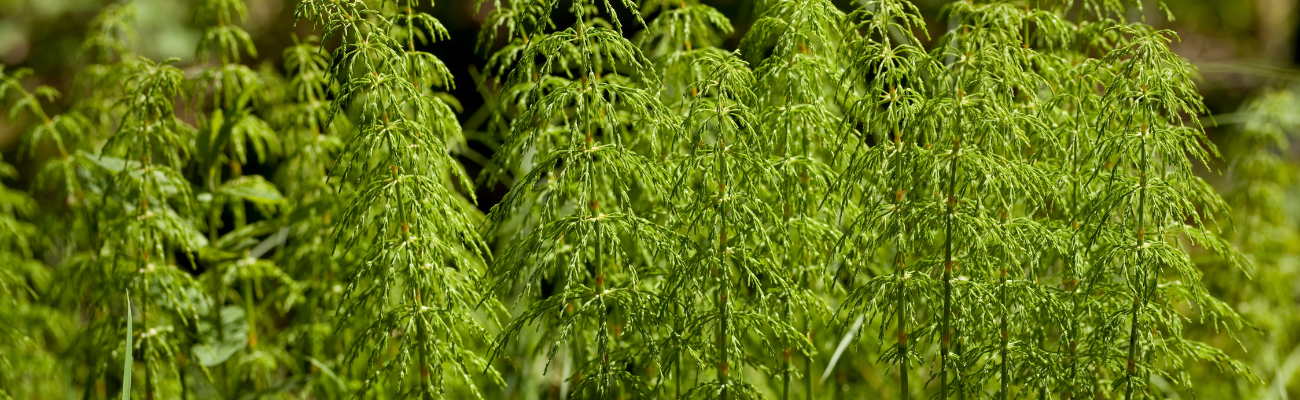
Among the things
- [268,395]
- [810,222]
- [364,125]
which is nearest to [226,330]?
[268,395]

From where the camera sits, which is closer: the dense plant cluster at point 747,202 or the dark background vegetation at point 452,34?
the dense plant cluster at point 747,202

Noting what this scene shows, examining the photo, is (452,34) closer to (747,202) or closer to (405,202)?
(405,202)

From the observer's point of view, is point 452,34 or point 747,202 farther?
point 452,34

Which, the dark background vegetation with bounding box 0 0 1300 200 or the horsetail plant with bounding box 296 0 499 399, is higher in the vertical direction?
the dark background vegetation with bounding box 0 0 1300 200

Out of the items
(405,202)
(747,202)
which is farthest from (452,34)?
(747,202)

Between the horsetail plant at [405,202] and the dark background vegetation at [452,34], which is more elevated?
the dark background vegetation at [452,34]

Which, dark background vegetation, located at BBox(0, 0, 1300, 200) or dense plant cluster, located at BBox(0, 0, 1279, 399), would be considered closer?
dense plant cluster, located at BBox(0, 0, 1279, 399)

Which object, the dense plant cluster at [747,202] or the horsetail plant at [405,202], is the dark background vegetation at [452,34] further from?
the horsetail plant at [405,202]

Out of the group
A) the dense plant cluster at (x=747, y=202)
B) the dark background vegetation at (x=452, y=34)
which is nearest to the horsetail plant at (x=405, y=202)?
the dense plant cluster at (x=747, y=202)

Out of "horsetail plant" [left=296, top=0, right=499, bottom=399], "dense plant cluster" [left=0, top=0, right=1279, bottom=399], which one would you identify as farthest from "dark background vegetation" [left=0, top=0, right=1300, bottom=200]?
"horsetail plant" [left=296, top=0, right=499, bottom=399]

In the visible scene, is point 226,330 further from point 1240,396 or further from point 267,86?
point 1240,396

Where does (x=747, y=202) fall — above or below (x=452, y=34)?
below

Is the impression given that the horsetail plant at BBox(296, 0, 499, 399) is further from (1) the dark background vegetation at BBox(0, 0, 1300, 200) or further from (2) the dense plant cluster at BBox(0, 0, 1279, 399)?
(1) the dark background vegetation at BBox(0, 0, 1300, 200)

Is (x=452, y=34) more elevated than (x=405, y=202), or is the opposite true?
(x=452, y=34)
